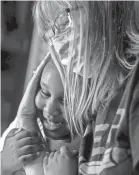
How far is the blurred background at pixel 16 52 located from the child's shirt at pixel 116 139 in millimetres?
175

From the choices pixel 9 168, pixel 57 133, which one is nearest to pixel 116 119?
pixel 57 133

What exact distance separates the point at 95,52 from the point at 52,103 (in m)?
0.12

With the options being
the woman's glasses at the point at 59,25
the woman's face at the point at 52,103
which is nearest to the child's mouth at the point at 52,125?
the woman's face at the point at 52,103

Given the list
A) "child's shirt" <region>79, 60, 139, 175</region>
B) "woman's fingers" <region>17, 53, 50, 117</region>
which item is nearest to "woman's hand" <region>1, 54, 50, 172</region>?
"woman's fingers" <region>17, 53, 50, 117</region>

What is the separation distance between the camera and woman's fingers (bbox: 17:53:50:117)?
697 millimetres

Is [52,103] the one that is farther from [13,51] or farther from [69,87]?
[13,51]

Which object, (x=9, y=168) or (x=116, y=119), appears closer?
(x=116, y=119)

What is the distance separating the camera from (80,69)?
65cm

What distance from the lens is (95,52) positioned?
64cm

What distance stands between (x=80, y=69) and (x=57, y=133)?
0.42ft

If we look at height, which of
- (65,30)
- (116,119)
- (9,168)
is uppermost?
(65,30)

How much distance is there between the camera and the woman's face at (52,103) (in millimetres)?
673

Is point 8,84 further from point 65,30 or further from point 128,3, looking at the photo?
point 128,3

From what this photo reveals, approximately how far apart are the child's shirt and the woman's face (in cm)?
6
